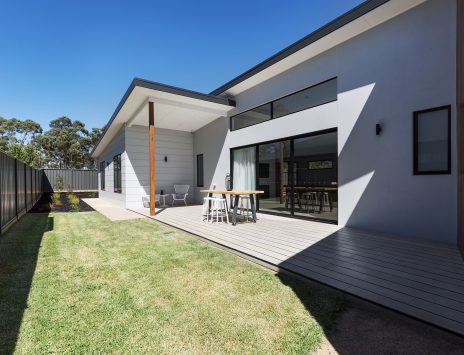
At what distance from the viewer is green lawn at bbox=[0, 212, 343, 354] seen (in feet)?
5.22

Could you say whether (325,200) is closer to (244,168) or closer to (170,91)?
(244,168)

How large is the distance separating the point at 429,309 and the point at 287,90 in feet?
17.4

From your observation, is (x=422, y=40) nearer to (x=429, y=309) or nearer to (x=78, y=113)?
(x=429, y=309)

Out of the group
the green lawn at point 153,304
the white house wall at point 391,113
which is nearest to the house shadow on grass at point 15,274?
the green lawn at point 153,304

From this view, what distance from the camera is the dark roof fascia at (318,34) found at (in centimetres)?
406

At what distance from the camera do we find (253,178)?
23.9ft

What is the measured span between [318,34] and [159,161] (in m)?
7.10

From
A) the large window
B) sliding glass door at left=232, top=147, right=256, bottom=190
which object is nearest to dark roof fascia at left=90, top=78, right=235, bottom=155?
the large window

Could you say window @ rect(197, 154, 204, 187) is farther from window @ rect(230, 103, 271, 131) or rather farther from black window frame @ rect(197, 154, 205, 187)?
window @ rect(230, 103, 271, 131)

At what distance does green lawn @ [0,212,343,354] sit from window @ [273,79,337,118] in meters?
3.97

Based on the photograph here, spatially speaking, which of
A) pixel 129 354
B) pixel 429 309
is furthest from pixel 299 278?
pixel 129 354

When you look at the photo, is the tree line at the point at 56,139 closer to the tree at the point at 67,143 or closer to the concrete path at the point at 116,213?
the tree at the point at 67,143

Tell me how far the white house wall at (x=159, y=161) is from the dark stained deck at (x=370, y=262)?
5.06 meters

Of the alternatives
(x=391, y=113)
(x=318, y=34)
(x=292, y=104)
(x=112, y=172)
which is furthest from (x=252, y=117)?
(x=112, y=172)
